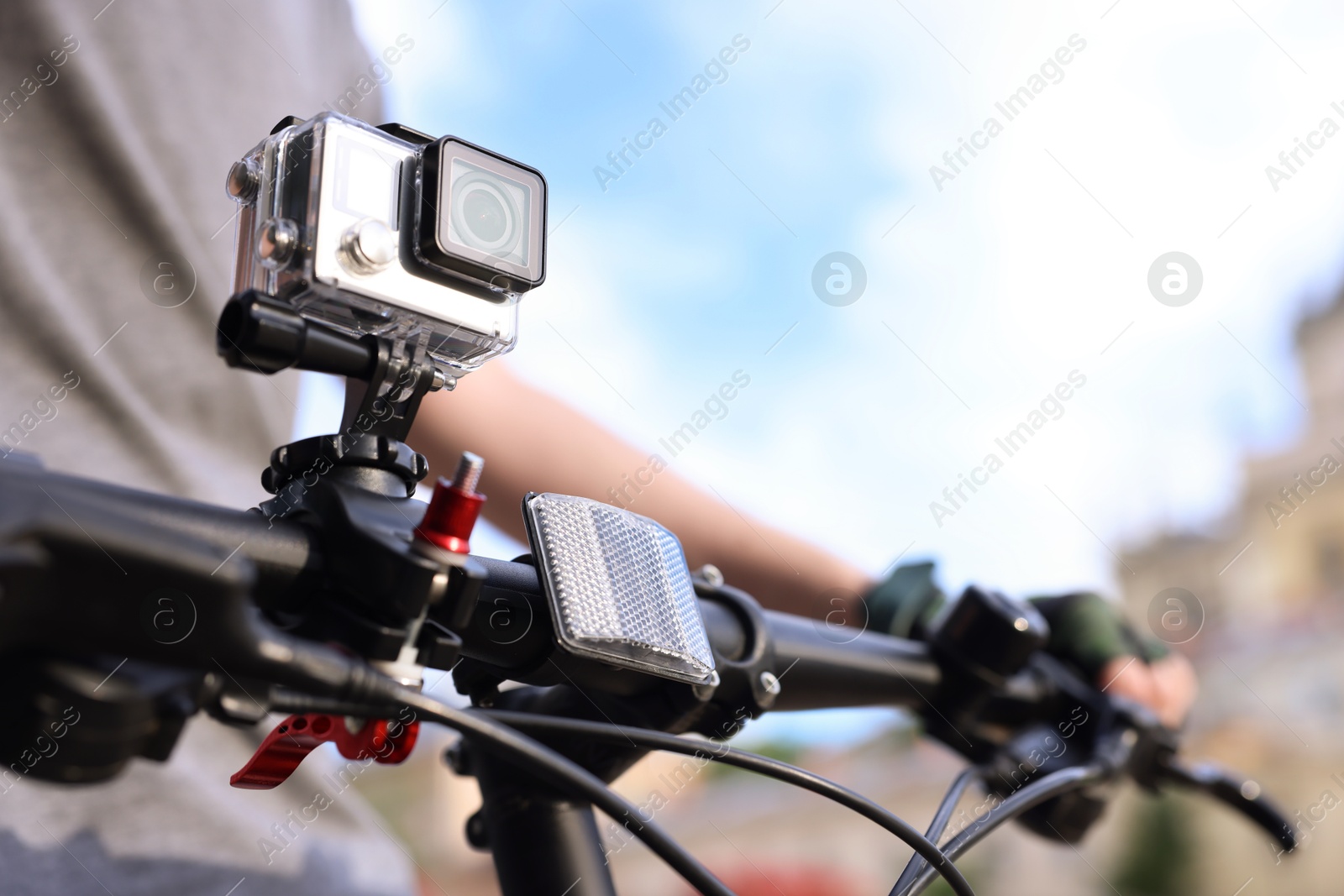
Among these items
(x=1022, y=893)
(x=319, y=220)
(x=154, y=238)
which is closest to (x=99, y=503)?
(x=319, y=220)

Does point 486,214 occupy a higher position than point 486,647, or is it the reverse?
point 486,214

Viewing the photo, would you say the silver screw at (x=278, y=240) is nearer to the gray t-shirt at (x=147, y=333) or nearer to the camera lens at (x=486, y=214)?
the camera lens at (x=486, y=214)

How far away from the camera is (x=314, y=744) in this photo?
0.40 m

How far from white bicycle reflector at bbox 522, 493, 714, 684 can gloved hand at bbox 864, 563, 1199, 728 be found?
0.42 meters

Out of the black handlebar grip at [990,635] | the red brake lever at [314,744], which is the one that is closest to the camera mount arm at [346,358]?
the red brake lever at [314,744]

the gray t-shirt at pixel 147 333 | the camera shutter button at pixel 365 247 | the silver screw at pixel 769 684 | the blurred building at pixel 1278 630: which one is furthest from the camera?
the blurred building at pixel 1278 630

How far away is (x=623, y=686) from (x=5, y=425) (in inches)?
20.6

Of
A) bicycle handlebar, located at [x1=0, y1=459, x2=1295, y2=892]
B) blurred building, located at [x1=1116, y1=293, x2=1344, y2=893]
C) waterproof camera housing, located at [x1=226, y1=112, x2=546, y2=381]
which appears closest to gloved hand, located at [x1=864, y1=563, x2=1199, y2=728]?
bicycle handlebar, located at [x1=0, y1=459, x2=1295, y2=892]

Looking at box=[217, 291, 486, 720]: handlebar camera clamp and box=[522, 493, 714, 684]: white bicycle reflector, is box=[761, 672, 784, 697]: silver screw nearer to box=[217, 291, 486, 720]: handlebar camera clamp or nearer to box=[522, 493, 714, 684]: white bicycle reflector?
box=[522, 493, 714, 684]: white bicycle reflector

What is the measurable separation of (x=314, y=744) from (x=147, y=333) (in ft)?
1.88

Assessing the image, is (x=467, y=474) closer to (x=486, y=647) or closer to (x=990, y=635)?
(x=486, y=647)

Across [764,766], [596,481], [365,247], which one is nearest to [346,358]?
[365,247]

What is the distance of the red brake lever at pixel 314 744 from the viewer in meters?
0.39

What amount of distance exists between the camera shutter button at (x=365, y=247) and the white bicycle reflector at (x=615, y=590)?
0.12m
